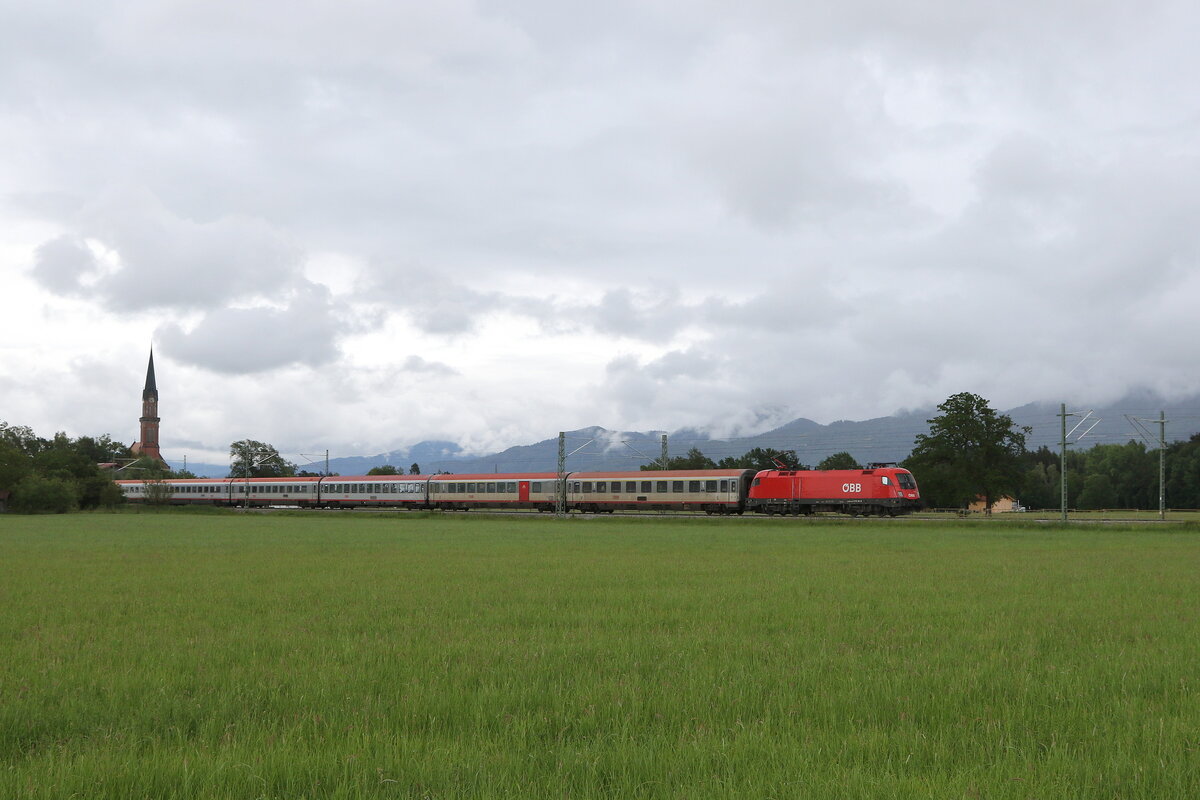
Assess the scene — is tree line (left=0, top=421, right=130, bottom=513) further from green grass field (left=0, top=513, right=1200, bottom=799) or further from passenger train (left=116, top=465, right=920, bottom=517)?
green grass field (left=0, top=513, right=1200, bottom=799)

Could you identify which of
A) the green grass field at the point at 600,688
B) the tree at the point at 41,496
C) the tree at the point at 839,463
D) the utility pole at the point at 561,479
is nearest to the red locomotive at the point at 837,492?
the utility pole at the point at 561,479

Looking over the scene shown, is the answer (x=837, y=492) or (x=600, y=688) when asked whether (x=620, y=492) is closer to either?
(x=837, y=492)

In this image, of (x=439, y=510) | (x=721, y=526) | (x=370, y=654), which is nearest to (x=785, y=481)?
(x=721, y=526)

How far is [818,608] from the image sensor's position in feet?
48.4

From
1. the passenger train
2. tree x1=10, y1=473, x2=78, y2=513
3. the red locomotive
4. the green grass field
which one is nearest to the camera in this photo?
the green grass field

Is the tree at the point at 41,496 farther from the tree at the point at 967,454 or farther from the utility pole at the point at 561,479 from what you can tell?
the tree at the point at 967,454

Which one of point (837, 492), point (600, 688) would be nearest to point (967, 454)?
point (837, 492)

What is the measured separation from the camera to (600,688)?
8.41 meters

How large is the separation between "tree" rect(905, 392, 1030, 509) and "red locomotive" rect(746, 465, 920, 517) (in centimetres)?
2793

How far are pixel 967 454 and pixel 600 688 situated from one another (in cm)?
9156

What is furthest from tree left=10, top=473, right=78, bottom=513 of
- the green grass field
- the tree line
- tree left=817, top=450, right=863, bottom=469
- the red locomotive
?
tree left=817, top=450, right=863, bottom=469

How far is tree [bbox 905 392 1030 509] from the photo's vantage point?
90875 mm

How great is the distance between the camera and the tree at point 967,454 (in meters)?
90.9

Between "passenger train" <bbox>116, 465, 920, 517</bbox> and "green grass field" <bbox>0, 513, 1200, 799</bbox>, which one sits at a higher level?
"green grass field" <bbox>0, 513, 1200, 799</bbox>
